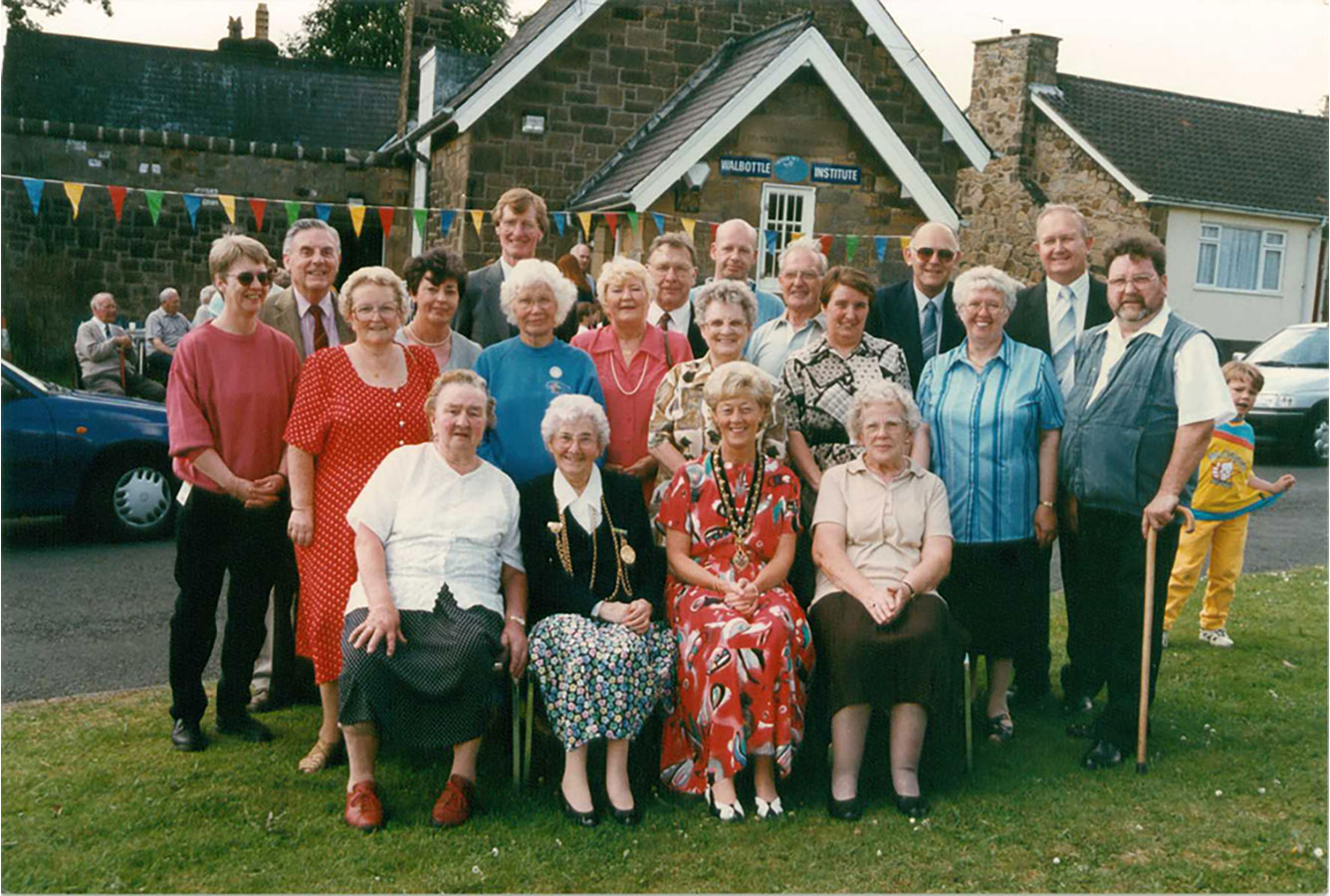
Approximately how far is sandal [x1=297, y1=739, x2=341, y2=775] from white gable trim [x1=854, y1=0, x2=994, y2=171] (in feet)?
49.1

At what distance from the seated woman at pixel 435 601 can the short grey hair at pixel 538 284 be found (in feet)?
2.01

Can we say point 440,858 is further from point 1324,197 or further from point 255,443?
point 1324,197

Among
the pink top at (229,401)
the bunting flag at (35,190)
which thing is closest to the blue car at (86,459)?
the pink top at (229,401)

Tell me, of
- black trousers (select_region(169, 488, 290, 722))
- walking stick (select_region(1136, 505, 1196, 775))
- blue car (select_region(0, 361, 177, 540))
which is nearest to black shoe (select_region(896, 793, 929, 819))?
walking stick (select_region(1136, 505, 1196, 775))

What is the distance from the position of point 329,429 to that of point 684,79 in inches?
565

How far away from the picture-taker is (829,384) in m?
5.13

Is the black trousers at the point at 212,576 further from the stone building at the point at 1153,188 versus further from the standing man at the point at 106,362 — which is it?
the stone building at the point at 1153,188

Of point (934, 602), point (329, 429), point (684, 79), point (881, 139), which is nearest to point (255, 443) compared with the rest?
point (329, 429)

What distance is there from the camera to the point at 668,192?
15.6 meters

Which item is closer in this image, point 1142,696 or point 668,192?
point 1142,696

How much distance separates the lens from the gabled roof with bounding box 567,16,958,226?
15.3 metres

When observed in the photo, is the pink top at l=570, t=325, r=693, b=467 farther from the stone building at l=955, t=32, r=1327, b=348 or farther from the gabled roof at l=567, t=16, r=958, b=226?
the stone building at l=955, t=32, r=1327, b=348

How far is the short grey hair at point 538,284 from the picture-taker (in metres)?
4.96

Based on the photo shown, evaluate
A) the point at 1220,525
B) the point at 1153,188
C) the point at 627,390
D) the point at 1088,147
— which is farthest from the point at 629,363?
the point at 1153,188
